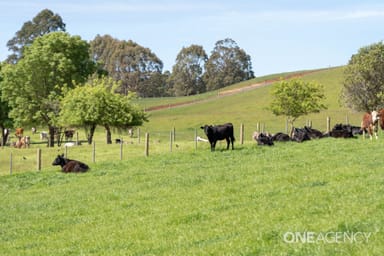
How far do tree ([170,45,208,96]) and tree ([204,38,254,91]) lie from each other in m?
2.18

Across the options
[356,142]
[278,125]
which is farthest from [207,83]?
[356,142]

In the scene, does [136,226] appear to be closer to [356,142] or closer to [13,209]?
[13,209]

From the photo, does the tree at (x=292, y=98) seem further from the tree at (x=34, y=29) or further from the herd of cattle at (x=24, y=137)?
the tree at (x=34, y=29)

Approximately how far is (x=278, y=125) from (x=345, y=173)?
48.2 metres

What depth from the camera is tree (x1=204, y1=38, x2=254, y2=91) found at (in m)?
143

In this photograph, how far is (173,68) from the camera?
144000 millimetres

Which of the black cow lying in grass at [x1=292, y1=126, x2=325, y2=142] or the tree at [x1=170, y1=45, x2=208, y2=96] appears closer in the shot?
the black cow lying in grass at [x1=292, y1=126, x2=325, y2=142]

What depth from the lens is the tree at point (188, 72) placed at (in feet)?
470

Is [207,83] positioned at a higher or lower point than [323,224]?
higher

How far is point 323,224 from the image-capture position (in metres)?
9.59

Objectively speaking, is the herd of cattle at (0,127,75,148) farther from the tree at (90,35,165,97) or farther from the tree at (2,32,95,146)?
the tree at (90,35,165,97)
